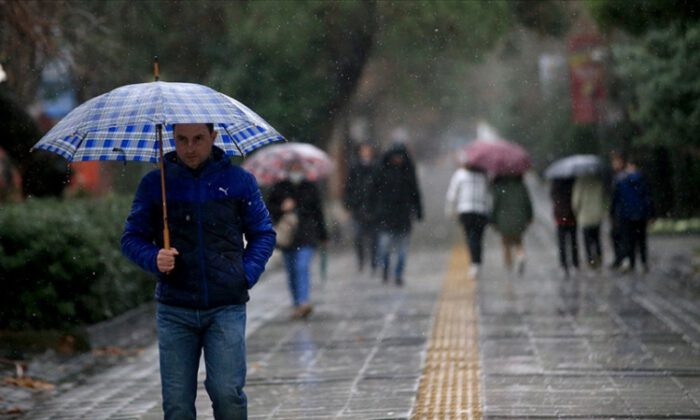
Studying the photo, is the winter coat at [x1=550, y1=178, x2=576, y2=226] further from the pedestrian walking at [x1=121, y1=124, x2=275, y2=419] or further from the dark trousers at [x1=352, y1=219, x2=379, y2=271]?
the pedestrian walking at [x1=121, y1=124, x2=275, y2=419]

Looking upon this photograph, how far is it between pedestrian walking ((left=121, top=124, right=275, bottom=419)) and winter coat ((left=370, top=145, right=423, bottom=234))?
36.0 ft

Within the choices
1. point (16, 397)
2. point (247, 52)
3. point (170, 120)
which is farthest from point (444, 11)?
point (247, 52)

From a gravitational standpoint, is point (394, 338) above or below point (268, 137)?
below

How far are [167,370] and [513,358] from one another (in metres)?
4.59

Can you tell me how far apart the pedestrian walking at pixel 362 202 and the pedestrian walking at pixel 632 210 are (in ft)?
11.6

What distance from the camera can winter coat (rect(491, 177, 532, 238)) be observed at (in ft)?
56.8

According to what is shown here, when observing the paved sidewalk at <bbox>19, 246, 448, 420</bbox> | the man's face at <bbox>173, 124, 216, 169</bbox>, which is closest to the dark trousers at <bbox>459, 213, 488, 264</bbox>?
the paved sidewalk at <bbox>19, 246, 448, 420</bbox>

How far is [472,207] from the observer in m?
17.1

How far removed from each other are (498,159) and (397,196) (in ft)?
5.46

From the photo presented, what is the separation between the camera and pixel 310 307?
1316 cm

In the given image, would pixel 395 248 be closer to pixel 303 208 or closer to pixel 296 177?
pixel 296 177

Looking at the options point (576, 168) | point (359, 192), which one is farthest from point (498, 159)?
point (359, 192)

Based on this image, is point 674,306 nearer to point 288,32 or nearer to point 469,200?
point 469,200

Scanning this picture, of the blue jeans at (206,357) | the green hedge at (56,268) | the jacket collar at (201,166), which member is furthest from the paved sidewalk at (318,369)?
the jacket collar at (201,166)
